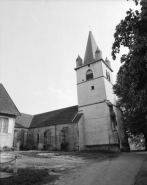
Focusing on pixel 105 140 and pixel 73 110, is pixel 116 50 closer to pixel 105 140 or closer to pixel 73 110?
pixel 105 140

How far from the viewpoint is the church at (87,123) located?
967 inches

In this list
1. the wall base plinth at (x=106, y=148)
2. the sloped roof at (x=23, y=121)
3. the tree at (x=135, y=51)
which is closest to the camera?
the tree at (x=135, y=51)

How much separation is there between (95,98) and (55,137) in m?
9.80

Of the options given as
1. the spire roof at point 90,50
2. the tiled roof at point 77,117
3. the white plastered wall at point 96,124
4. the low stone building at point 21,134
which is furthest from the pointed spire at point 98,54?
the low stone building at point 21,134

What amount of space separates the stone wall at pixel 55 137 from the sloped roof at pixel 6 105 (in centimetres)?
1039

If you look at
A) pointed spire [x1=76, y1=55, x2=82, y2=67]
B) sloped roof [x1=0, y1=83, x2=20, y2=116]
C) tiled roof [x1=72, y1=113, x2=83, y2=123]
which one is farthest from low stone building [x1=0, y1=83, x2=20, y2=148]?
pointed spire [x1=76, y1=55, x2=82, y2=67]

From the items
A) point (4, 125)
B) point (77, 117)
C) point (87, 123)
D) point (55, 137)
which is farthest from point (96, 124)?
point (4, 125)

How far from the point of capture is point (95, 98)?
27047 millimetres

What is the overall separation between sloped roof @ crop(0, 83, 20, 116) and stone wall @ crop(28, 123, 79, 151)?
10.4 m

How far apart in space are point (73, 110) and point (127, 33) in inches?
903

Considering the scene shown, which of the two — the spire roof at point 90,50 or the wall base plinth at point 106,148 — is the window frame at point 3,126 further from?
the spire roof at point 90,50

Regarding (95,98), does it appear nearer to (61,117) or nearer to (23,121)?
(61,117)

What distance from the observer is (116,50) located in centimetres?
888

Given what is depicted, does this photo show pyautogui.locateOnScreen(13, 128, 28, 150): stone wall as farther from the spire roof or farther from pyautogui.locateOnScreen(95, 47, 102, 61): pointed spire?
pyautogui.locateOnScreen(95, 47, 102, 61): pointed spire
